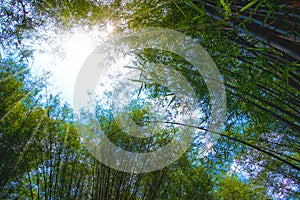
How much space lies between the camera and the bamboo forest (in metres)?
2.43

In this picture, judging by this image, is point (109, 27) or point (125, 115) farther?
point (125, 115)

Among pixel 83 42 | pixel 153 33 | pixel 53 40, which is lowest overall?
pixel 153 33

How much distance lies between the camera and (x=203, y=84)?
2.38 meters

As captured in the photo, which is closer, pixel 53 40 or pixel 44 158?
pixel 53 40

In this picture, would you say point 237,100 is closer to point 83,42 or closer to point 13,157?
point 83,42

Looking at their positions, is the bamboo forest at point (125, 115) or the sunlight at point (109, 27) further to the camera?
the sunlight at point (109, 27)

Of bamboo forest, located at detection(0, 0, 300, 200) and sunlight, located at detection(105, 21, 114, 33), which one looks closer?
bamboo forest, located at detection(0, 0, 300, 200)

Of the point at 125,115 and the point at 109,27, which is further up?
the point at 109,27

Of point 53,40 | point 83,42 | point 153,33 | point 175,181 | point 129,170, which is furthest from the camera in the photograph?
point 175,181

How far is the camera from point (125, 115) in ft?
12.7

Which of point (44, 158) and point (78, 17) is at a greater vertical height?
point (78, 17)

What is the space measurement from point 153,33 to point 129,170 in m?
2.32

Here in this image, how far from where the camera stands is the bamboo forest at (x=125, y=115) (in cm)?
243

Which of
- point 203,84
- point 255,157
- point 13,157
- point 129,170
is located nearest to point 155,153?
point 129,170
